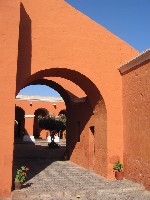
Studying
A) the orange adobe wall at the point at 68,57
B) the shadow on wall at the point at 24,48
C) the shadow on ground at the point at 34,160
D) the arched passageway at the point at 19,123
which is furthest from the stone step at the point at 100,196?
the arched passageway at the point at 19,123

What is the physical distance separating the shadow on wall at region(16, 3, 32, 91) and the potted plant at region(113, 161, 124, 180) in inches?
175

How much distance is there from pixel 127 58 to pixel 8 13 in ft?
15.9

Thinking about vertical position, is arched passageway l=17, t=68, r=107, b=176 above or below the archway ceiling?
below

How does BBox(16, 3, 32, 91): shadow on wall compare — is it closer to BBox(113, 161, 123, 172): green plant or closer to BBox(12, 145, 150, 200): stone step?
BBox(12, 145, 150, 200): stone step

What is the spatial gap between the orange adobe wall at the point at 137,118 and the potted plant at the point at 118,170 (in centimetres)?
18

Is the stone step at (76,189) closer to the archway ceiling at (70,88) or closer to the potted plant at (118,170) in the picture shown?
the potted plant at (118,170)

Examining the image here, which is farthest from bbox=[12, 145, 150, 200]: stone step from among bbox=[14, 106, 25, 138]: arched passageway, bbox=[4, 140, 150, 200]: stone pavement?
bbox=[14, 106, 25, 138]: arched passageway

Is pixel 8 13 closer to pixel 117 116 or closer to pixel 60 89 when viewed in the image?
pixel 117 116

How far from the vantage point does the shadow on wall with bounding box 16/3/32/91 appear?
8.97 meters

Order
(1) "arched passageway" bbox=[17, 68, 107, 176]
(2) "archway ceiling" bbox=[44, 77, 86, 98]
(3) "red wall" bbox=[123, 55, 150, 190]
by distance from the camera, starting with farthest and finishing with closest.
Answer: (2) "archway ceiling" bbox=[44, 77, 86, 98], (1) "arched passageway" bbox=[17, 68, 107, 176], (3) "red wall" bbox=[123, 55, 150, 190]

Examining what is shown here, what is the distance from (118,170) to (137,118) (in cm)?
205

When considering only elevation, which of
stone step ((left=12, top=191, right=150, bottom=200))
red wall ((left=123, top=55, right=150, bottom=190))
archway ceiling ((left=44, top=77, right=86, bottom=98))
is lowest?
stone step ((left=12, top=191, right=150, bottom=200))

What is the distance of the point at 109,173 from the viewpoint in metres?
9.91

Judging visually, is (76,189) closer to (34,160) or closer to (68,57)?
(68,57)
